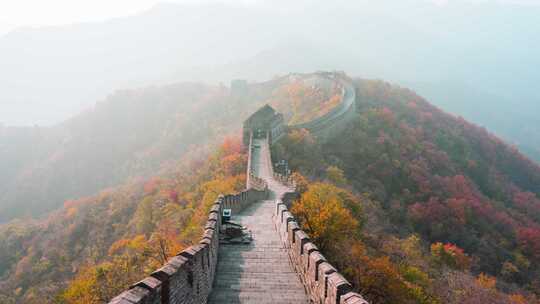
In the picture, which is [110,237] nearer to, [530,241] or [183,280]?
[183,280]

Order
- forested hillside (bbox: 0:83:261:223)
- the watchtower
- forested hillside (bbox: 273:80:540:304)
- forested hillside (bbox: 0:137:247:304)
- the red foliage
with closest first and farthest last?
forested hillside (bbox: 273:80:540:304) < forested hillside (bbox: 0:137:247:304) < the red foliage < the watchtower < forested hillside (bbox: 0:83:261:223)

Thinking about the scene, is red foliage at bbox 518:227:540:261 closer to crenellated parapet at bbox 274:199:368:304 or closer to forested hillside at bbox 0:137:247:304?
forested hillside at bbox 0:137:247:304

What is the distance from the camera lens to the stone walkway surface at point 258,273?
1137 cm

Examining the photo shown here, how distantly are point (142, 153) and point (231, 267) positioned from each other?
256 ft

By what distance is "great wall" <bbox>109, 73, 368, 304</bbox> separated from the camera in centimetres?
819

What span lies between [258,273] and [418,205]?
1252 inches

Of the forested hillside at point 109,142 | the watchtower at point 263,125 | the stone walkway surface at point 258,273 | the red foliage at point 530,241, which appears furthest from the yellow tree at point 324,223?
the forested hillside at point 109,142

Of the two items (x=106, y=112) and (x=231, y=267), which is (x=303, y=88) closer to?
(x=106, y=112)

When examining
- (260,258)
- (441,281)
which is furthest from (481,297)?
(260,258)

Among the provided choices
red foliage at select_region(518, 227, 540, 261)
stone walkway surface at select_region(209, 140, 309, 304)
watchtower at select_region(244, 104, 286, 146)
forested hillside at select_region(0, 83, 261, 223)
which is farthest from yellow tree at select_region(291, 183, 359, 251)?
forested hillside at select_region(0, 83, 261, 223)

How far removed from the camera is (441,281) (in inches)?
835

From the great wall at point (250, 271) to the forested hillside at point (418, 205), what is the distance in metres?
1.51

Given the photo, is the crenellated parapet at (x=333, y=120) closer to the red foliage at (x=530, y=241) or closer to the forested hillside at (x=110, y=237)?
the forested hillside at (x=110, y=237)

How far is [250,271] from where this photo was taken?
42.2 ft
